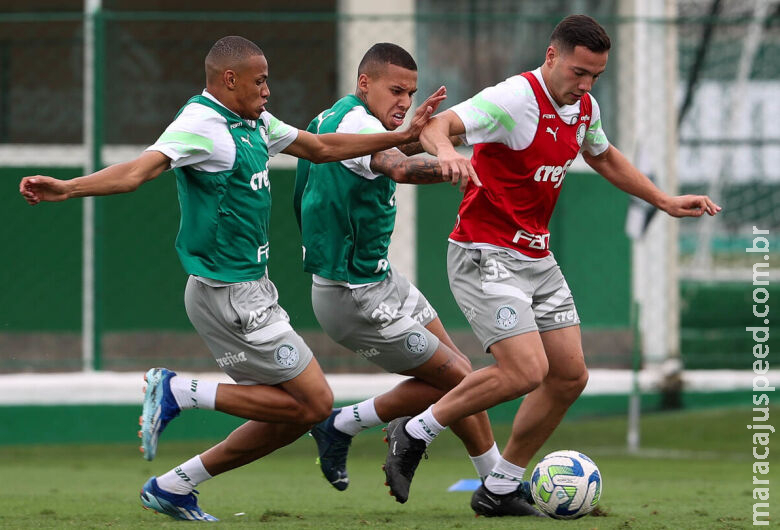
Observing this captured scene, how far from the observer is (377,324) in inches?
237

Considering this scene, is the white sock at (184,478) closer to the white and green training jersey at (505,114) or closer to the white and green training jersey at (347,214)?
the white and green training jersey at (347,214)

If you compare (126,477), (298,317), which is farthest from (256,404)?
(298,317)

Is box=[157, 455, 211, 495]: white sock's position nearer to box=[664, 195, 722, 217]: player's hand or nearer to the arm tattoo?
the arm tattoo

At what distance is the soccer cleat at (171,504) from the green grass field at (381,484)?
0.27 feet

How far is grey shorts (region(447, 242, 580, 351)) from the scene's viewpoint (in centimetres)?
576

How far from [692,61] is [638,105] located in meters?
1.55

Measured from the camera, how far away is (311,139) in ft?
18.5

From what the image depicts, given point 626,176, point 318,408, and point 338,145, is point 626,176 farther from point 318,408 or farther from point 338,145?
point 318,408

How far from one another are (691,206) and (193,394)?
2.54m

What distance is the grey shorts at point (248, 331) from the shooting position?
5508mm

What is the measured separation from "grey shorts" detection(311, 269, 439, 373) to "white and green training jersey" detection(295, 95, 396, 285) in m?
0.08

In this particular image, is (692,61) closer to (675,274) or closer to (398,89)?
(675,274)

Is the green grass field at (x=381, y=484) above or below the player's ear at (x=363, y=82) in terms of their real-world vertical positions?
below

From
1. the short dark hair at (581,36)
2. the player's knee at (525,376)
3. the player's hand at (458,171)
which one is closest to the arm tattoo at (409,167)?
the player's hand at (458,171)
